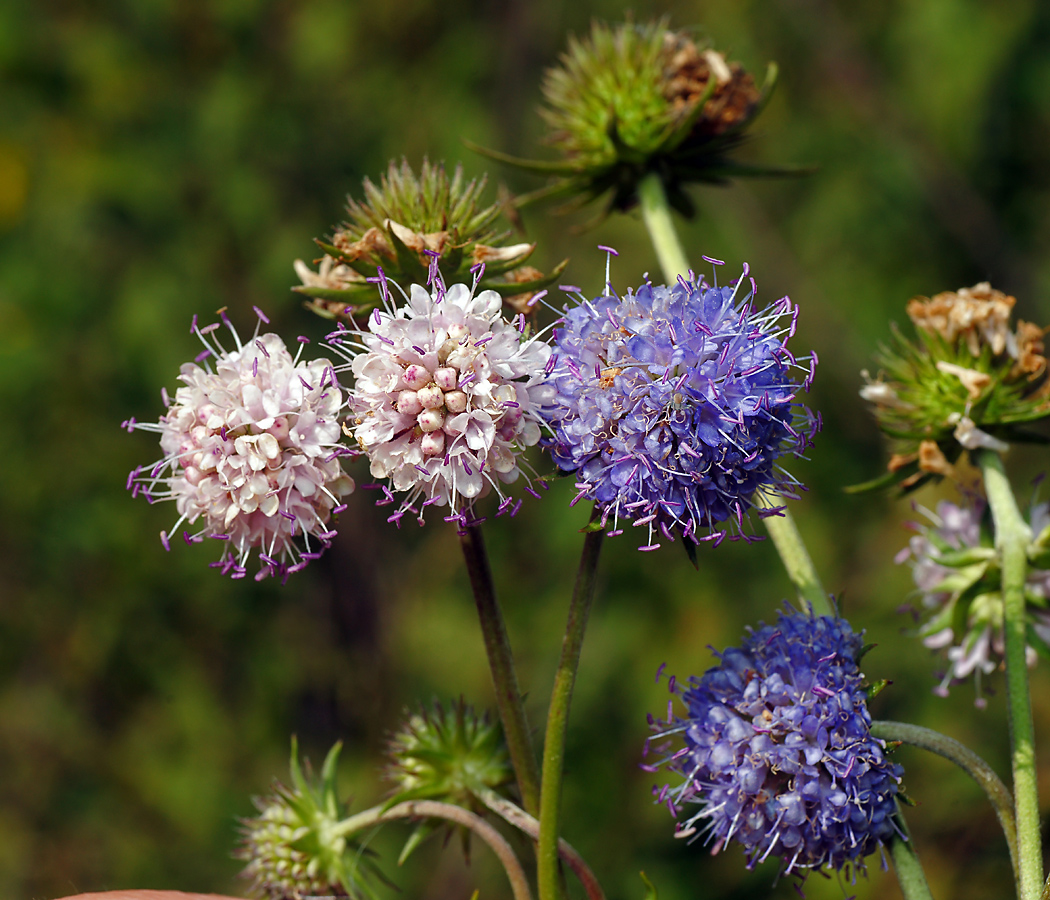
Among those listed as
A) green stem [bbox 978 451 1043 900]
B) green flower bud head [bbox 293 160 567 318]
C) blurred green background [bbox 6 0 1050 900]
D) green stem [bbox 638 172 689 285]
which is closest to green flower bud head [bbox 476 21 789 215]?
green stem [bbox 638 172 689 285]

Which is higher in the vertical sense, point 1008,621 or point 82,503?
point 82,503

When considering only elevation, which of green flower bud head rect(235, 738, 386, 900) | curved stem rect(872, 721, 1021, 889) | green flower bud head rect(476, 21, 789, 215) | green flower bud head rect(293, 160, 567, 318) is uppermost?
green flower bud head rect(476, 21, 789, 215)

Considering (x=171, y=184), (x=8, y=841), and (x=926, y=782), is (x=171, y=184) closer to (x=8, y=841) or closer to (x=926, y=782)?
(x=8, y=841)

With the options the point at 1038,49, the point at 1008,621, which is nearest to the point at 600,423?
the point at 1008,621

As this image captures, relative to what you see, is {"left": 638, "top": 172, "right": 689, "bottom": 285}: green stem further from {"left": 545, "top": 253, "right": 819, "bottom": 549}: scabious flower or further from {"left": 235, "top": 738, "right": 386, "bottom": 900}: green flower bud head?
{"left": 235, "top": 738, "right": 386, "bottom": 900}: green flower bud head

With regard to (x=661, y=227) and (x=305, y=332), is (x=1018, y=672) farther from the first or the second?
(x=305, y=332)

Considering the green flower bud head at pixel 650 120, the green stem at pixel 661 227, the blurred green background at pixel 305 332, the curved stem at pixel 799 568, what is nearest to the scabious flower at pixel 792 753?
the curved stem at pixel 799 568

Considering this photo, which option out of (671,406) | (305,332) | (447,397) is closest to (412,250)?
(447,397)
